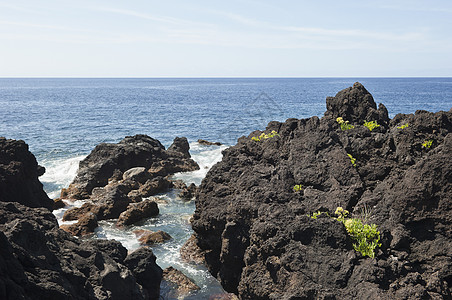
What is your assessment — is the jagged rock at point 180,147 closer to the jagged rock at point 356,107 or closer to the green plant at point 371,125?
the jagged rock at point 356,107

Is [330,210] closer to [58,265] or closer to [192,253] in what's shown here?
[58,265]

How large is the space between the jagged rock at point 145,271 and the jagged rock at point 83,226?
8618mm

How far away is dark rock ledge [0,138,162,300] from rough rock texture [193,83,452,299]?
308 cm

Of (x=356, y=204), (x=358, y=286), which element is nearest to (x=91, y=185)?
(x=356, y=204)

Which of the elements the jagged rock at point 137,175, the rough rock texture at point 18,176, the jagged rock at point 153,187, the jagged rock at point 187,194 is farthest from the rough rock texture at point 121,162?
the rough rock texture at point 18,176

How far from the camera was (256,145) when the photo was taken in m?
16.6

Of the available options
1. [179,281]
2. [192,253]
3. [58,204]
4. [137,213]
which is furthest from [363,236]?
[58,204]

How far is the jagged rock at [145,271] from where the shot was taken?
487 inches

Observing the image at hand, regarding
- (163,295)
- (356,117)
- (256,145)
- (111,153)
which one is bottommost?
(163,295)

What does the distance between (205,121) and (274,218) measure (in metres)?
62.2

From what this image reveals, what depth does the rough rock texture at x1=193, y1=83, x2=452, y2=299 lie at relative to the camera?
8.96m

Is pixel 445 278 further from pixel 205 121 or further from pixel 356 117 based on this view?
pixel 205 121

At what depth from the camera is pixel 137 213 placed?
22031 mm

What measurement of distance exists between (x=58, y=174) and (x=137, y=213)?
16624mm
